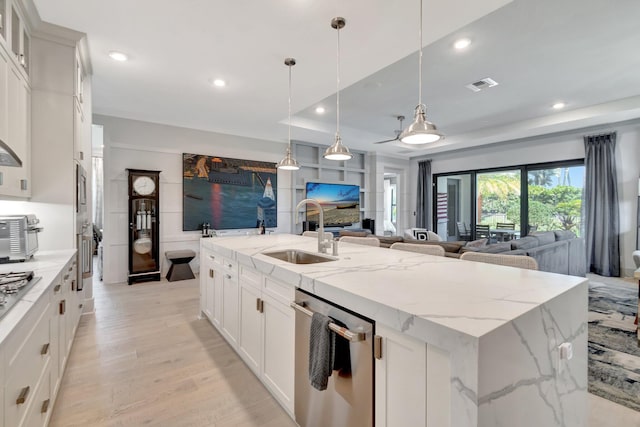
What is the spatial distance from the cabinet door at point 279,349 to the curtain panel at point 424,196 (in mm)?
7362

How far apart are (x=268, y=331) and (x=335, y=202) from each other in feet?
18.5

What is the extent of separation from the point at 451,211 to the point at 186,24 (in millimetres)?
7713

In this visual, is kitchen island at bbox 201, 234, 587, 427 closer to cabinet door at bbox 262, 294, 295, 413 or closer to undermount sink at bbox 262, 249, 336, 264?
cabinet door at bbox 262, 294, 295, 413

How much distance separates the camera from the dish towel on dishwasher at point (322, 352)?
1354mm

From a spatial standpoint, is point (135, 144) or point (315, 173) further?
point (315, 173)

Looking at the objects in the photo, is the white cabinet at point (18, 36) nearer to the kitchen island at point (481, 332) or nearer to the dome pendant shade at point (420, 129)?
the kitchen island at point (481, 332)

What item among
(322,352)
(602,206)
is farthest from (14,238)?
(602,206)

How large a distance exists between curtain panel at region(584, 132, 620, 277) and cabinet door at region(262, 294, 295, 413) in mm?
6470

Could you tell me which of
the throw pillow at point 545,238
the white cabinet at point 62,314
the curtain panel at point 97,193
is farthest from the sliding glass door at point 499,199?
the curtain panel at point 97,193

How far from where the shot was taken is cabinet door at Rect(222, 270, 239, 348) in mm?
2422

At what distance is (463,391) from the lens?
86 cm

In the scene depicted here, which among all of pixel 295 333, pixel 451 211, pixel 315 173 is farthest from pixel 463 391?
pixel 451 211

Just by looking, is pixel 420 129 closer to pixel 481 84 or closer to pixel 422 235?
pixel 481 84

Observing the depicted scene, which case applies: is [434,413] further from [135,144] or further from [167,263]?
[135,144]
